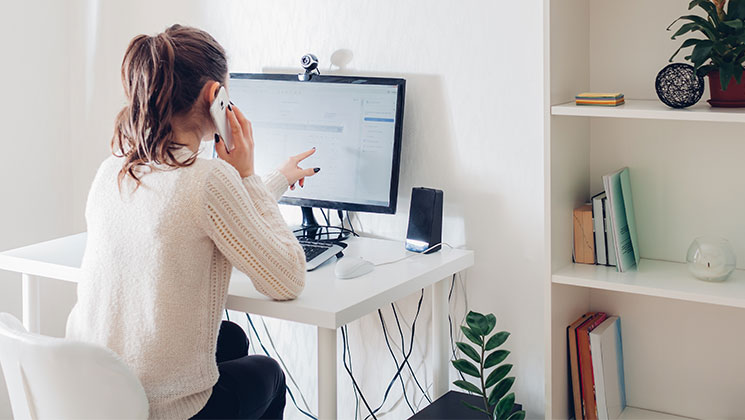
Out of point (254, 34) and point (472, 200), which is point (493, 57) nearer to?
point (472, 200)

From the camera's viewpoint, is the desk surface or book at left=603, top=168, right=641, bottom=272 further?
book at left=603, top=168, right=641, bottom=272

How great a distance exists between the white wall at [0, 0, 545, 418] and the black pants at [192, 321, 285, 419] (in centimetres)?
58

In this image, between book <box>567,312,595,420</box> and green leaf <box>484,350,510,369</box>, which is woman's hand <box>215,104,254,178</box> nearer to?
green leaf <box>484,350,510,369</box>

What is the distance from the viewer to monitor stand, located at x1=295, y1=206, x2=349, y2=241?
2215 mm

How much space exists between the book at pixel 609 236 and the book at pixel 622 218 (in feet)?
0.05

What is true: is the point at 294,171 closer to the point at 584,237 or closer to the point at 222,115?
the point at 222,115

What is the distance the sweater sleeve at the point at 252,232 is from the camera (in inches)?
59.4

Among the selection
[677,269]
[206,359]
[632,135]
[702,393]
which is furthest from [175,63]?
[702,393]

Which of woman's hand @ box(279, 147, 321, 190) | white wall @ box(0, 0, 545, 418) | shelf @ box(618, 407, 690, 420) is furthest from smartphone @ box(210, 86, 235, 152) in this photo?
shelf @ box(618, 407, 690, 420)

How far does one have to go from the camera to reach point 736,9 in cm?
163

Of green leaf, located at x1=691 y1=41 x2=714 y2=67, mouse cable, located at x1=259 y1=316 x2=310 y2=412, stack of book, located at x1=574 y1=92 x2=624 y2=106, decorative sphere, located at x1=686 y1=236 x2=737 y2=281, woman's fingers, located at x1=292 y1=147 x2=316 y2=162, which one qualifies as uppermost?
green leaf, located at x1=691 y1=41 x2=714 y2=67

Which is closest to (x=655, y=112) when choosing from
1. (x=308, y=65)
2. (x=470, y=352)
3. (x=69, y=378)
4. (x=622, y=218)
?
(x=622, y=218)

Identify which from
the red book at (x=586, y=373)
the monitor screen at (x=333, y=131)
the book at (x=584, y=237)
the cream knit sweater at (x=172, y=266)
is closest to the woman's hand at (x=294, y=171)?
the monitor screen at (x=333, y=131)

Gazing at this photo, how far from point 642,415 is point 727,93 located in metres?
0.79
